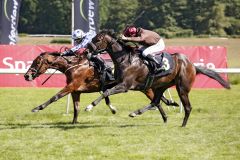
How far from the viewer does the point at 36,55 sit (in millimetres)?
23781

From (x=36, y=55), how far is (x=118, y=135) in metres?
13.8

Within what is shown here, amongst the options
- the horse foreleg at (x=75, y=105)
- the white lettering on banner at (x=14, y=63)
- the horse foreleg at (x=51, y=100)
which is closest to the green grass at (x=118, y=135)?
the horse foreleg at (x=75, y=105)

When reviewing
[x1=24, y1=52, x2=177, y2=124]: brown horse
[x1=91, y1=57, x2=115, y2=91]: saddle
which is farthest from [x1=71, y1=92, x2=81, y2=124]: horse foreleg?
[x1=91, y1=57, x2=115, y2=91]: saddle

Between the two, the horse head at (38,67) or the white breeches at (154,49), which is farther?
the horse head at (38,67)

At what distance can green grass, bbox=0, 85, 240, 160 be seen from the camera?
8656mm

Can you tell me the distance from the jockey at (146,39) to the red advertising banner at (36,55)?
11.3 m

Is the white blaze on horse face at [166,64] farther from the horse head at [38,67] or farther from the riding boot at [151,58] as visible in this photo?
the horse head at [38,67]

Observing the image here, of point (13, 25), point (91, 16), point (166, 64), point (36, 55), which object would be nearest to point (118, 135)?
point (166, 64)

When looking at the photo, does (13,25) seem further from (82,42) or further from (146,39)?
(146,39)

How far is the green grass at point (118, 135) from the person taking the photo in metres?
8.66

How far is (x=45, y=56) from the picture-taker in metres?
12.4

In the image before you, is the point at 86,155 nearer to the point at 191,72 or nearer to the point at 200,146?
the point at 200,146

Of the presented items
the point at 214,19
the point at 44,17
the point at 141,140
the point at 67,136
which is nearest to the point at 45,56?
the point at 67,136

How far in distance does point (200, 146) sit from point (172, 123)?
11.0 ft
